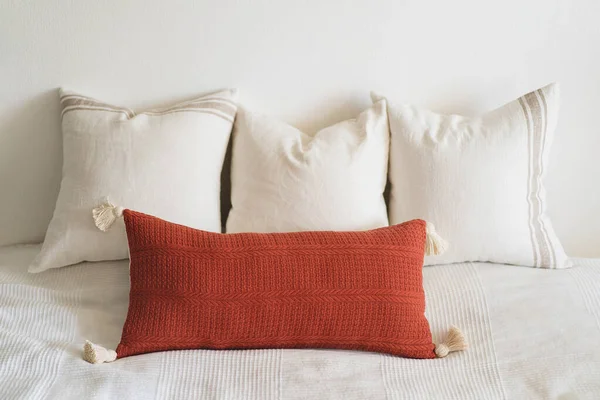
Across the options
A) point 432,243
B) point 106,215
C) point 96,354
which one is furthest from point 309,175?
point 96,354

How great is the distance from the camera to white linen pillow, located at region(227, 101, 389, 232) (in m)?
1.41

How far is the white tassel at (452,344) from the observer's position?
4.11ft

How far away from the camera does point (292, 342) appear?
1.24m

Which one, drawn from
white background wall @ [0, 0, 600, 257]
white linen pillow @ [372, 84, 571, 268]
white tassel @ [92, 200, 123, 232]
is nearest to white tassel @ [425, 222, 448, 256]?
white linen pillow @ [372, 84, 571, 268]

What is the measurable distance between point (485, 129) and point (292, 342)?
0.65 metres

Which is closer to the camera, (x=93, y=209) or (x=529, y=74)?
(x=93, y=209)

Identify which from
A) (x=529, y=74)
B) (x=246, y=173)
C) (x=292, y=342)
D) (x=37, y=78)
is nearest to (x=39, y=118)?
(x=37, y=78)

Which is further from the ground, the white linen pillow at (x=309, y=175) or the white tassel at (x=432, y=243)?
the white linen pillow at (x=309, y=175)

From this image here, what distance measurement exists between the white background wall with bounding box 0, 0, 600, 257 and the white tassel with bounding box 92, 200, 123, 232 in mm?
284

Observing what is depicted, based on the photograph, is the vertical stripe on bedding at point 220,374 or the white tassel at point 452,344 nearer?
the vertical stripe on bedding at point 220,374

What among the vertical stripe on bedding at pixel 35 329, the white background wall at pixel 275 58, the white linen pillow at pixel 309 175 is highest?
the white background wall at pixel 275 58

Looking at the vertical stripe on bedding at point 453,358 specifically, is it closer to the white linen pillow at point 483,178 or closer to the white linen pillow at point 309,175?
the white linen pillow at point 483,178

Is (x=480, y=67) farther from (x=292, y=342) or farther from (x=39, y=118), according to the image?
(x=39, y=118)

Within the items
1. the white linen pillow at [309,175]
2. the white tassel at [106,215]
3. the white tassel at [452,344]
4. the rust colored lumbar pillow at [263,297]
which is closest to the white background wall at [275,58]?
the white linen pillow at [309,175]
